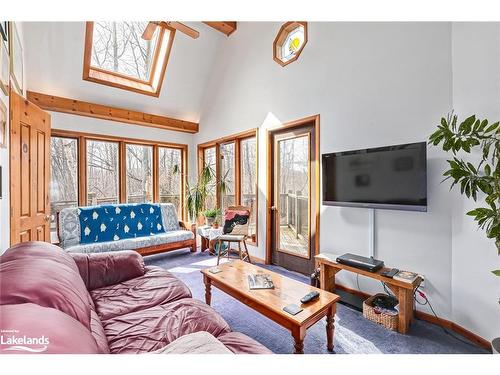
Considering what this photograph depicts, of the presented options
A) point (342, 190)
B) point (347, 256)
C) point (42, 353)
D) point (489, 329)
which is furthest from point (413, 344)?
point (42, 353)

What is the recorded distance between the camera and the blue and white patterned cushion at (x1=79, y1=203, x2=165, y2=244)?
3.30 metres

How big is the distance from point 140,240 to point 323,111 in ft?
10.2

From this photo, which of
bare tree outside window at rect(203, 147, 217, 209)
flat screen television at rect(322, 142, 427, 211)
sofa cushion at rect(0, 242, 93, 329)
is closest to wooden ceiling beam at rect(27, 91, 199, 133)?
bare tree outside window at rect(203, 147, 217, 209)

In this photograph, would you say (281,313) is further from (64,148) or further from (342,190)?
(64,148)

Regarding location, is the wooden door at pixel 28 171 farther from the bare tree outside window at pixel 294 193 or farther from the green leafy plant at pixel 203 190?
the bare tree outside window at pixel 294 193

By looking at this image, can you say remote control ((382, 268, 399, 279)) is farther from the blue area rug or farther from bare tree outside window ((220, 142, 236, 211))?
bare tree outside window ((220, 142, 236, 211))

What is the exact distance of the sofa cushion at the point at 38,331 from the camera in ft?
2.41

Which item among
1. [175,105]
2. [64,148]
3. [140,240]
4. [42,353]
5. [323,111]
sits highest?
[175,105]

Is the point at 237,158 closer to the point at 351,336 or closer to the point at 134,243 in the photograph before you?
the point at 134,243

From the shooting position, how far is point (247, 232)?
355cm

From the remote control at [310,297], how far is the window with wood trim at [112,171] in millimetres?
3749
